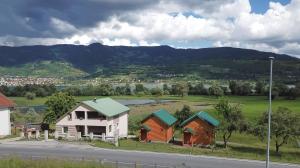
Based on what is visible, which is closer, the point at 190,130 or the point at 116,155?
the point at 116,155

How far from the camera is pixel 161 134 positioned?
6259 centimetres

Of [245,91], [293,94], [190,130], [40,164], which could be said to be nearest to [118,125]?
[190,130]

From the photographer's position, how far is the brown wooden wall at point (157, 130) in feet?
205

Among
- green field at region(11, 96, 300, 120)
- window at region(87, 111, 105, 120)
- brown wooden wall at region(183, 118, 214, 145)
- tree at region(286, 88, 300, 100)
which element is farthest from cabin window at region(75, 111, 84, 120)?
tree at region(286, 88, 300, 100)

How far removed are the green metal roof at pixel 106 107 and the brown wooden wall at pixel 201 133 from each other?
1222 centimetres

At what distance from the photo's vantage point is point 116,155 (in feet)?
151

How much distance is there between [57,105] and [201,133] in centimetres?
2426

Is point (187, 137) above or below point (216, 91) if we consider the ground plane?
below

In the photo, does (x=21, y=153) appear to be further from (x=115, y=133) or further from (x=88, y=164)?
(x=115, y=133)

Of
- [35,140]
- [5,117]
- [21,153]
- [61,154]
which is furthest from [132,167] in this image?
[5,117]

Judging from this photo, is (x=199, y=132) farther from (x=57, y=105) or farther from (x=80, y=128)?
(x=57, y=105)

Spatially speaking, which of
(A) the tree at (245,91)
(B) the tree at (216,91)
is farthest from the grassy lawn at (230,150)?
(A) the tree at (245,91)

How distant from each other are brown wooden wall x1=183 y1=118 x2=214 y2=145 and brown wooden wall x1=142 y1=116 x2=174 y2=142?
3903mm

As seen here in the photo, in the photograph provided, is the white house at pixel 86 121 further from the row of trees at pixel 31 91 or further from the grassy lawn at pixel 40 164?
→ the row of trees at pixel 31 91
